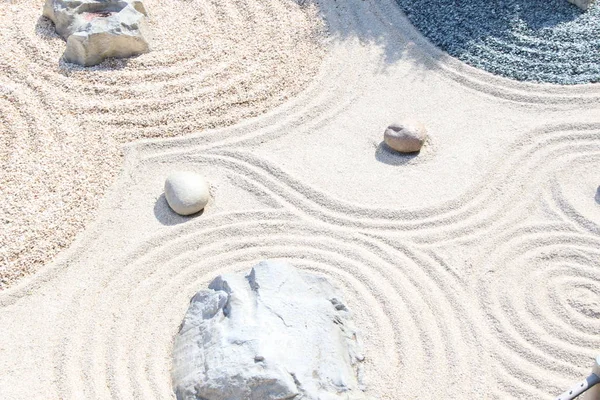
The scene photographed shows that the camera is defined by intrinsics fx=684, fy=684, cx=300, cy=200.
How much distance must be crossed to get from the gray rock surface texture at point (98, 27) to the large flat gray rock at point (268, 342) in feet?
14.5

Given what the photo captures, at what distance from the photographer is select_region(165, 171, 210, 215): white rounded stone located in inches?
295

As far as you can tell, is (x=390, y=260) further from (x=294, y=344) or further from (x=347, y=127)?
(x=347, y=127)

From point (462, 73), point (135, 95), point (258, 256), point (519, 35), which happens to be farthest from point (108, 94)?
point (519, 35)

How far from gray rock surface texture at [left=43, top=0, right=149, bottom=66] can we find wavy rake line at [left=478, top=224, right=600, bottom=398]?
223 inches

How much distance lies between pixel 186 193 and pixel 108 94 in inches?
92.5

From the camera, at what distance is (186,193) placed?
24.6ft

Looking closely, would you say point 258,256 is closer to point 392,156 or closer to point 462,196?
point 392,156

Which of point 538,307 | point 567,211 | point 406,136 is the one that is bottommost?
point 538,307

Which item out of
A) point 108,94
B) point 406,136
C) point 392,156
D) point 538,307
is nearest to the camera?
point 538,307

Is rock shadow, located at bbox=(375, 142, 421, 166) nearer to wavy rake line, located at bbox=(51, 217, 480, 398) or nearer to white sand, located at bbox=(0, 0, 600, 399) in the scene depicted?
white sand, located at bbox=(0, 0, 600, 399)

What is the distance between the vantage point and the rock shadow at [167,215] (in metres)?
7.54

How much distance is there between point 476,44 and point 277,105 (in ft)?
10.1

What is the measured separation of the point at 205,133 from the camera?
8.52 metres

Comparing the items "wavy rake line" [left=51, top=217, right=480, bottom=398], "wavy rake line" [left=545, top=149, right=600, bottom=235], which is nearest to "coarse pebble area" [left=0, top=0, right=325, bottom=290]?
"wavy rake line" [left=51, top=217, right=480, bottom=398]
